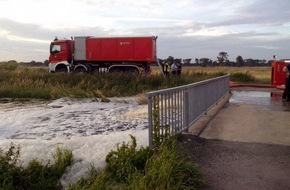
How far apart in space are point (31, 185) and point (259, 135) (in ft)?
14.6

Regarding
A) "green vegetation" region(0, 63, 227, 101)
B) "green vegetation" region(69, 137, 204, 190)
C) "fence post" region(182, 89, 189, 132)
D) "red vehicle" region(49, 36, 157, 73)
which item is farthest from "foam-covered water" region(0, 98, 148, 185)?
"red vehicle" region(49, 36, 157, 73)

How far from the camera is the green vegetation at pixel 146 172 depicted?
4.61m

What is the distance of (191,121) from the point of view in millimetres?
7773

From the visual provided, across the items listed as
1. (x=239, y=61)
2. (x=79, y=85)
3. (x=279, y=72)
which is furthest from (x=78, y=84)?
(x=239, y=61)

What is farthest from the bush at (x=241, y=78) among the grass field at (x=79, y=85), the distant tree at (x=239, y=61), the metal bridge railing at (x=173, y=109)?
the distant tree at (x=239, y=61)

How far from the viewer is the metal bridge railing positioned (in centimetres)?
596

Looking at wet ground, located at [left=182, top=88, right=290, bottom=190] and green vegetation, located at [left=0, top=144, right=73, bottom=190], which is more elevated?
wet ground, located at [left=182, top=88, right=290, bottom=190]

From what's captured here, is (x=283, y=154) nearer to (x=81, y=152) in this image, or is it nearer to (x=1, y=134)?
(x=81, y=152)

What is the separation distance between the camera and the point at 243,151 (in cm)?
634

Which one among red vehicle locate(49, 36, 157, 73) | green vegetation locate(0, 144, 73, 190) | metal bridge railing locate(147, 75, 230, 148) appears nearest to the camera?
green vegetation locate(0, 144, 73, 190)

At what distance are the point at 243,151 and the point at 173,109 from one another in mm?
1393

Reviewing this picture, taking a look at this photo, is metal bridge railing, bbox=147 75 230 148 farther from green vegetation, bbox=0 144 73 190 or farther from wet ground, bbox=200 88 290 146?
green vegetation, bbox=0 144 73 190

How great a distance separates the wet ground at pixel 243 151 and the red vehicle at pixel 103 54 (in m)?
19.5

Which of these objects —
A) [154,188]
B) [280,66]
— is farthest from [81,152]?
[280,66]
